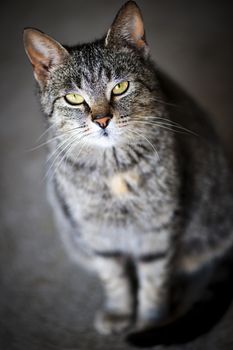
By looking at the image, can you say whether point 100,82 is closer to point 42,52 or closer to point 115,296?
point 42,52

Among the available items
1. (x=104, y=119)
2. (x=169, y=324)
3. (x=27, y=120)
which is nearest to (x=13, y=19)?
(x=27, y=120)

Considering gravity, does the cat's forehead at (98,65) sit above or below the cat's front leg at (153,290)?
above

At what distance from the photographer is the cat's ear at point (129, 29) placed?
1.21 meters

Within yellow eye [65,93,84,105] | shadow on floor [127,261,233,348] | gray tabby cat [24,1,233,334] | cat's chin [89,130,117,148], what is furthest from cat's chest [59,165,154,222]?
shadow on floor [127,261,233,348]

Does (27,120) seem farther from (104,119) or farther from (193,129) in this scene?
(104,119)

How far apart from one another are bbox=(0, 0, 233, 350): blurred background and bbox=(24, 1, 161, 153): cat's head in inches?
23.0

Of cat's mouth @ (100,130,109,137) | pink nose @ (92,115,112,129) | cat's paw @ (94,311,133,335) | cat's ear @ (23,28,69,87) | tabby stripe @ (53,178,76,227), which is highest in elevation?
cat's ear @ (23,28,69,87)

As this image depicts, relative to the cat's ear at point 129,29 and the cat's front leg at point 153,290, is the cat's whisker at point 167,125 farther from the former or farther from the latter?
the cat's front leg at point 153,290

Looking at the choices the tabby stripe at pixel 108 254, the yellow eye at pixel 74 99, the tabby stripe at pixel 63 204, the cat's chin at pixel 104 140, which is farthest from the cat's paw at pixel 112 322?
the yellow eye at pixel 74 99

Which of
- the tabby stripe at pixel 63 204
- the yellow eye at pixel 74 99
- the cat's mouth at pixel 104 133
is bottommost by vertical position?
the tabby stripe at pixel 63 204

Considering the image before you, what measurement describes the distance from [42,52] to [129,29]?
249mm

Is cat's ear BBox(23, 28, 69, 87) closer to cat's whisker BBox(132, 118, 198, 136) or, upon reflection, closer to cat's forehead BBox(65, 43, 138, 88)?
cat's forehead BBox(65, 43, 138, 88)

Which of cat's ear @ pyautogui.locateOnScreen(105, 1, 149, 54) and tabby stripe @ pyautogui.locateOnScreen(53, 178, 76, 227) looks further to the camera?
tabby stripe @ pyautogui.locateOnScreen(53, 178, 76, 227)

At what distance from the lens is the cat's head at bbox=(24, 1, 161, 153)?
1.22 metres
